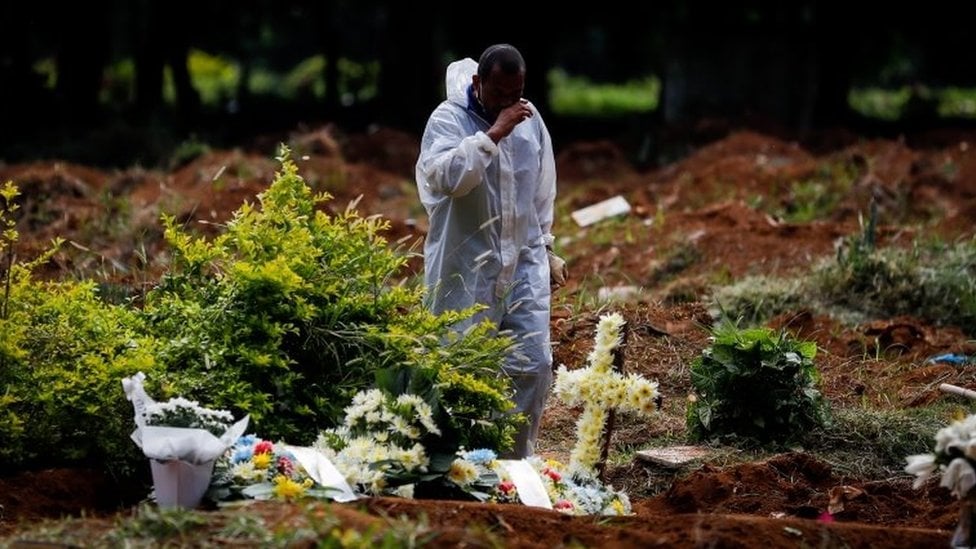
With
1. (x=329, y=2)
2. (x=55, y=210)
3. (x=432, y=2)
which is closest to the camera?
(x=55, y=210)

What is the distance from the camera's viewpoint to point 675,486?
735cm

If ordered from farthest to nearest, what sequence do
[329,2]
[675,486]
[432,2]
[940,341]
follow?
[329,2] < [432,2] < [940,341] < [675,486]

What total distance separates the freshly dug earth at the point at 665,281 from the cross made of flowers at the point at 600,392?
0.50 meters

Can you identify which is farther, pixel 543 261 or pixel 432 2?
pixel 432 2

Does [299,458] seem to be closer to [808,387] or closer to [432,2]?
[808,387]

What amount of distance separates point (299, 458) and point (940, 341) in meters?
5.95

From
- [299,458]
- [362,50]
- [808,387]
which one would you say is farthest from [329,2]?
[299,458]

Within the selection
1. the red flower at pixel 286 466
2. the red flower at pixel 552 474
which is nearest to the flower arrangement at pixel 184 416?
the red flower at pixel 286 466

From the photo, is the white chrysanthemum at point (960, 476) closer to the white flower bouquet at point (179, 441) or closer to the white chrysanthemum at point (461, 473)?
the white chrysanthemum at point (461, 473)

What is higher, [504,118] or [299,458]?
[504,118]

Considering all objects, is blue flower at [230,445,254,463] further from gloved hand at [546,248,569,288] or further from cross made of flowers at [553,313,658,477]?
gloved hand at [546,248,569,288]

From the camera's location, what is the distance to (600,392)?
6.73 meters

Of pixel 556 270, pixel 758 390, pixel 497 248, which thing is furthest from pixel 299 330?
pixel 758 390

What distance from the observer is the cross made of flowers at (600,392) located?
21.9 ft
